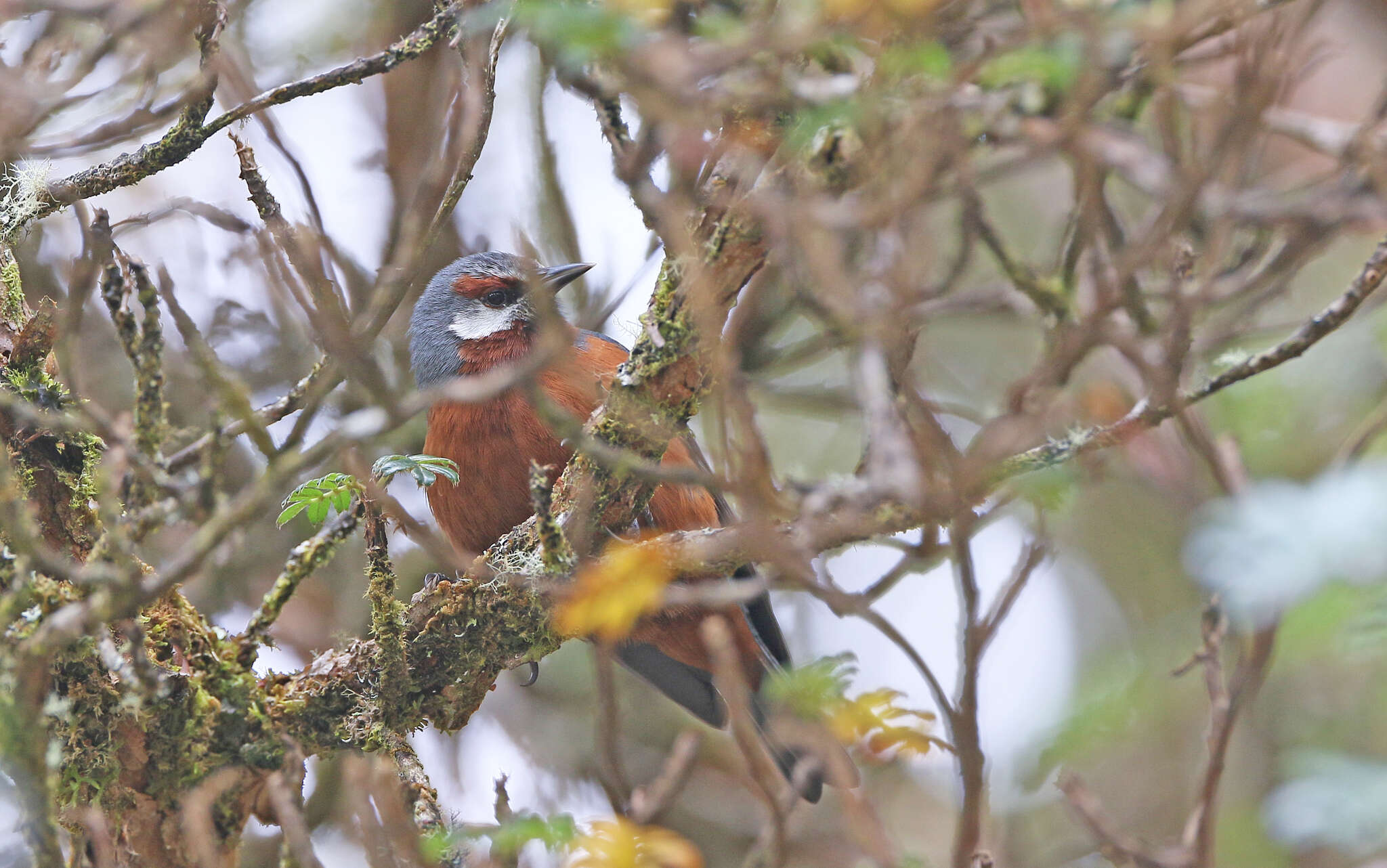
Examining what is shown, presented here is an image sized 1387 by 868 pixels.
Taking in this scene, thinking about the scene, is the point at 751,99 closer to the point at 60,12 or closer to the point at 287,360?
the point at 60,12

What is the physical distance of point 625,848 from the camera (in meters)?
2.64

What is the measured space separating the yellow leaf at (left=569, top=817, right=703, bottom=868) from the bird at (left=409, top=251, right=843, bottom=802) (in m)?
1.27

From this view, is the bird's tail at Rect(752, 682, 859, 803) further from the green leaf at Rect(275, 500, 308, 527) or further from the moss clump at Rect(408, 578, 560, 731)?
the green leaf at Rect(275, 500, 308, 527)

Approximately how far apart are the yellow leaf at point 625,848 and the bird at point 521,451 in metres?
1.27

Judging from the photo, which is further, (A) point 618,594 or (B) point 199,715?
(B) point 199,715

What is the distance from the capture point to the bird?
4.45 metres

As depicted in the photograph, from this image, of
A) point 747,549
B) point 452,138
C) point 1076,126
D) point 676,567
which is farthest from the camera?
point 452,138

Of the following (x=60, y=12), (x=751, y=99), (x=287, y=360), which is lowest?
(x=751, y=99)

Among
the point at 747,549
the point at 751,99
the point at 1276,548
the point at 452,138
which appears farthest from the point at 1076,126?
the point at 452,138

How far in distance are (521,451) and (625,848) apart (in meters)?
2.08

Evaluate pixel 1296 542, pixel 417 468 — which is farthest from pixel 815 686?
pixel 417 468

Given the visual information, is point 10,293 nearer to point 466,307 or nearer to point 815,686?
point 466,307

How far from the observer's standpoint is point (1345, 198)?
7.87ft

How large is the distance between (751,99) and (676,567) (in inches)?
53.3
